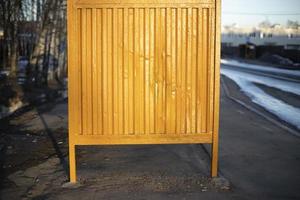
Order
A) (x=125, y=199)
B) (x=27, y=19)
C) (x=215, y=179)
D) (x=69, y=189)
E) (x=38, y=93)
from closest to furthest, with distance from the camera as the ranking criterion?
1. (x=125, y=199)
2. (x=69, y=189)
3. (x=215, y=179)
4. (x=38, y=93)
5. (x=27, y=19)

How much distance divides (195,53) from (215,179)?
1.90 m

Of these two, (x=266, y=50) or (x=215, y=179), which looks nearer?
(x=215, y=179)

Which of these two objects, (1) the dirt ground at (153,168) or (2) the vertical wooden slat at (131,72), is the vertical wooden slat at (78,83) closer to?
(2) the vertical wooden slat at (131,72)

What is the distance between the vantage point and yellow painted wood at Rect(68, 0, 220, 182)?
6793mm

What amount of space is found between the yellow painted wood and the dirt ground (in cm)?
59

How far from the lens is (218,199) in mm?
6152

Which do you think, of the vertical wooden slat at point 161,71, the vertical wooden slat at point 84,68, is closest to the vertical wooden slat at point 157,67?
the vertical wooden slat at point 161,71

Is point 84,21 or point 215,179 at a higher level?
point 84,21

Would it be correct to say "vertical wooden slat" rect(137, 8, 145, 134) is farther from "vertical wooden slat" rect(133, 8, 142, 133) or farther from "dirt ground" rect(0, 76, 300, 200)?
"dirt ground" rect(0, 76, 300, 200)

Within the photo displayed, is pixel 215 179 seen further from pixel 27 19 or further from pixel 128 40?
pixel 27 19

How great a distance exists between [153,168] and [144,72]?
177 centimetres

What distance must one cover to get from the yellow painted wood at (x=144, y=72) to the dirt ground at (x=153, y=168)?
59 centimetres

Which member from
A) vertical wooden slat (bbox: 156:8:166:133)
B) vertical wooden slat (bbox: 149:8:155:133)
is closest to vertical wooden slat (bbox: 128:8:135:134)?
vertical wooden slat (bbox: 149:8:155:133)

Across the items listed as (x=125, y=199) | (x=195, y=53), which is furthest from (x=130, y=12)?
(x=125, y=199)
